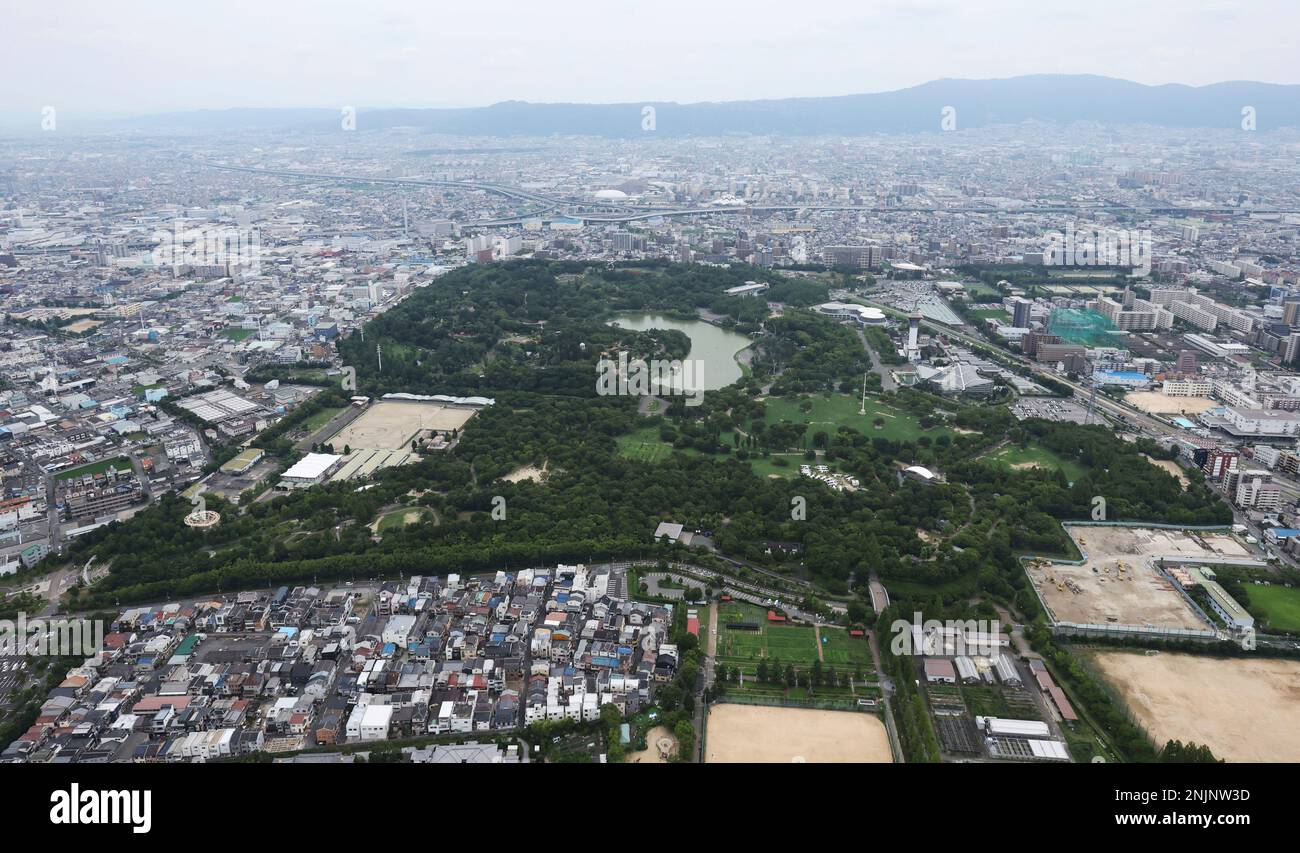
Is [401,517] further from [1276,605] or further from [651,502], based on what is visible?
[1276,605]

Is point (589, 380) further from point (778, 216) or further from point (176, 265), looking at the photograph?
point (778, 216)

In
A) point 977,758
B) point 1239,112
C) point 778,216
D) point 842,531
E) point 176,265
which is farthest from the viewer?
point 1239,112

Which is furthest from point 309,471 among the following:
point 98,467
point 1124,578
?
point 1124,578

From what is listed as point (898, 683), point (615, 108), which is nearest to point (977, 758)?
point (898, 683)

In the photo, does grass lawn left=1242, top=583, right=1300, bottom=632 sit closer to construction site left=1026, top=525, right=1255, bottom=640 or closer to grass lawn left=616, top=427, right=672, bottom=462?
construction site left=1026, top=525, right=1255, bottom=640

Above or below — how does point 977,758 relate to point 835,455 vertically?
below
